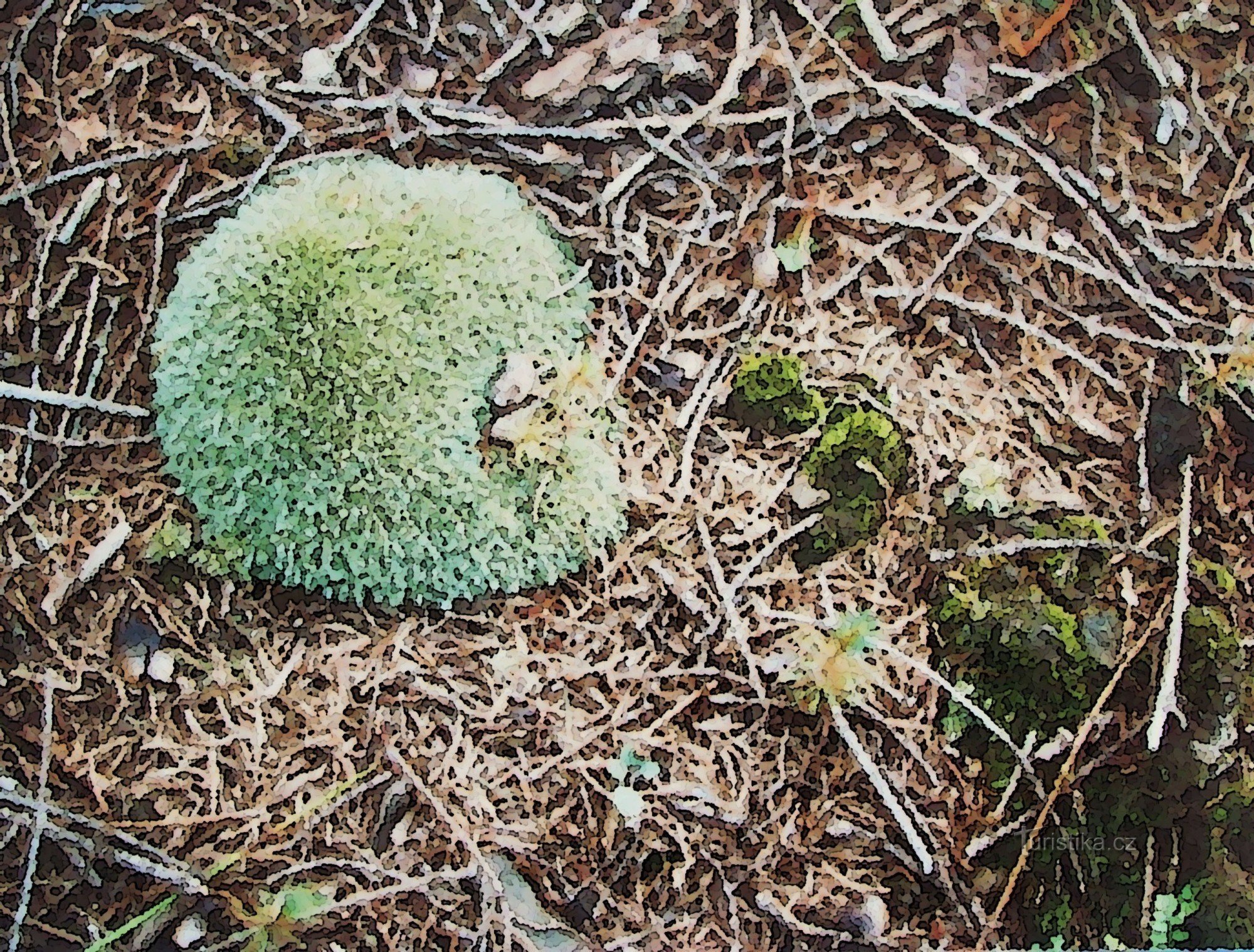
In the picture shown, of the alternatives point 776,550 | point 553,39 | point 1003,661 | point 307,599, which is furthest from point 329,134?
point 1003,661

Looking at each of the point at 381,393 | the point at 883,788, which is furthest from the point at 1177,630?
the point at 381,393

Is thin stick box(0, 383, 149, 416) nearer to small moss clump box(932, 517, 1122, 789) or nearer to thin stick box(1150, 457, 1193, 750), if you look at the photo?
small moss clump box(932, 517, 1122, 789)

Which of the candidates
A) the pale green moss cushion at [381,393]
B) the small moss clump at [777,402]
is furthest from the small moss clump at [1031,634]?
the pale green moss cushion at [381,393]

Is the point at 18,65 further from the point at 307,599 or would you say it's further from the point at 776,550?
the point at 776,550

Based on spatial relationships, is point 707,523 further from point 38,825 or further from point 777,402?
point 38,825

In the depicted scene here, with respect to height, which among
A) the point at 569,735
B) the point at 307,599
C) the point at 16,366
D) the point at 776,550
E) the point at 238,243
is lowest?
the point at 569,735

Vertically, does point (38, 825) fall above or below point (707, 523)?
below
